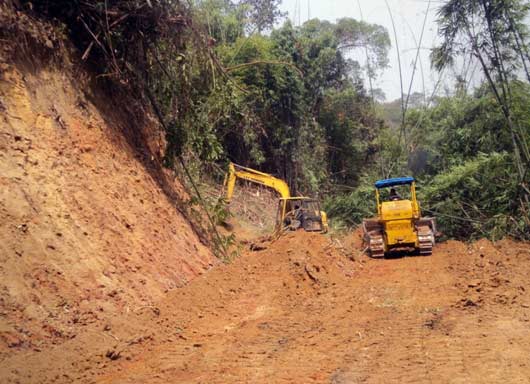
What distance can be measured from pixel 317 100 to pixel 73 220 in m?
23.9

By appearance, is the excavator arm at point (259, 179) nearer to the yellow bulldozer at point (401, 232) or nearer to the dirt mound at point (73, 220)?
the yellow bulldozer at point (401, 232)

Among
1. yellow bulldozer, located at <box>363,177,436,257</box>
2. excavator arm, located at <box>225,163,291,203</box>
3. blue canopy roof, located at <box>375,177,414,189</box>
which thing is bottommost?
yellow bulldozer, located at <box>363,177,436,257</box>

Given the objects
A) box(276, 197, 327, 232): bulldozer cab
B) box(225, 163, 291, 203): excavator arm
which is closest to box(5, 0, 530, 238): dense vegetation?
box(225, 163, 291, 203): excavator arm

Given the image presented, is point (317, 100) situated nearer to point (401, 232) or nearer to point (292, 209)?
point (292, 209)

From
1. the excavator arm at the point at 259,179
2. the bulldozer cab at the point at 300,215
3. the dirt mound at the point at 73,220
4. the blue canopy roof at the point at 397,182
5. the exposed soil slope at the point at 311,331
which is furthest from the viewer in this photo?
the excavator arm at the point at 259,179

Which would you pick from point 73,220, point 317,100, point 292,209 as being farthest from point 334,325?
point 317,100

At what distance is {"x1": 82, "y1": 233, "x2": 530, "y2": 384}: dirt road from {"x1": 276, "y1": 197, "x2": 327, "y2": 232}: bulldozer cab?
198 inches

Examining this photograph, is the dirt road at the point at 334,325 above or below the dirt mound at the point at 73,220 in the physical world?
below

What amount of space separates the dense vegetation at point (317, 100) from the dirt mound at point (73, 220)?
1.21 metres

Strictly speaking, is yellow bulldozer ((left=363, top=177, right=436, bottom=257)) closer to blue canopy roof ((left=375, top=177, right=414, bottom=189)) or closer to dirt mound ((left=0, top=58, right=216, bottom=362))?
blue canopy roof ((left=375, top=177, right=414, bottom=189))

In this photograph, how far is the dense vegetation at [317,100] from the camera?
1145 cm

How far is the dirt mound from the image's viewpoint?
6.84 m

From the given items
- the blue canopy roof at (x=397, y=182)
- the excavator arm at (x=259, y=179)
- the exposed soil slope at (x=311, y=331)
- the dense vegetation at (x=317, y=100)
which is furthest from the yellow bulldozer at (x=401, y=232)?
the excavator arm at (x=259, y=179)

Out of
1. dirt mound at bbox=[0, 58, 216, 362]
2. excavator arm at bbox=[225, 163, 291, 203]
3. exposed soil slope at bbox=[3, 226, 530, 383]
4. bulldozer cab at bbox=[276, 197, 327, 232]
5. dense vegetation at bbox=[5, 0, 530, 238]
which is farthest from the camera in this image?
excavator arm at bbox=[225, 163, 291, 203]
